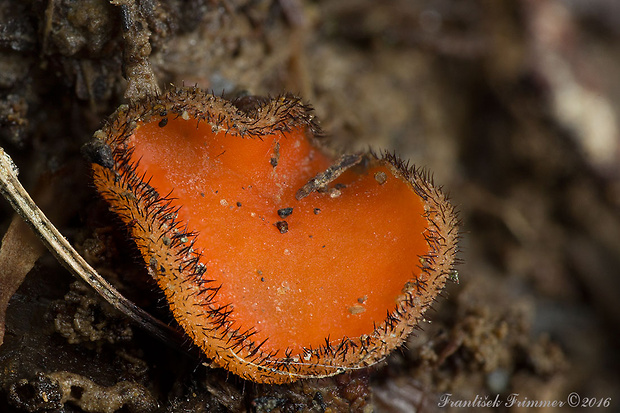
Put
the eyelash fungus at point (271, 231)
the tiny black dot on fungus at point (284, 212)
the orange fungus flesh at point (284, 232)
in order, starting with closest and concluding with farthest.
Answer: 1. the eyelash fungus at point (271, 231)
2. the orange fungus flesh at point (284, 232)
3. the tiny black dot on fungus at point (284, 212)

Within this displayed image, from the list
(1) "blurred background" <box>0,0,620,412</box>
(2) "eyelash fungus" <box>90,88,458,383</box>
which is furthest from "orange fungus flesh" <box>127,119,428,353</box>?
(1) "blurred background" <box>0,0,620,412</box>

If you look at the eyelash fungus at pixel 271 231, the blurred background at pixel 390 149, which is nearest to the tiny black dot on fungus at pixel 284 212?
the eyelash fungus at pixel 271 231

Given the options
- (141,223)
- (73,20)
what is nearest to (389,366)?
(141,223)

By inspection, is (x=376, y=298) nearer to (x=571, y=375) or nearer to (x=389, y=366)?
(x=389, y=366)

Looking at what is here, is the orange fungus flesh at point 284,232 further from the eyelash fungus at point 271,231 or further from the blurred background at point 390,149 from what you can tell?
the blurred background at point 390,149

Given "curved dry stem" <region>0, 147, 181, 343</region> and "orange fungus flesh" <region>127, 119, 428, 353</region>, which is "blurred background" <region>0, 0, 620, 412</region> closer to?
"curved dry stem" <region>0, 147, 181, 343</region>

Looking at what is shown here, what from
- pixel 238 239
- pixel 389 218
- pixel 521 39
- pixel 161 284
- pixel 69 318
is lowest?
pixel 69 318
